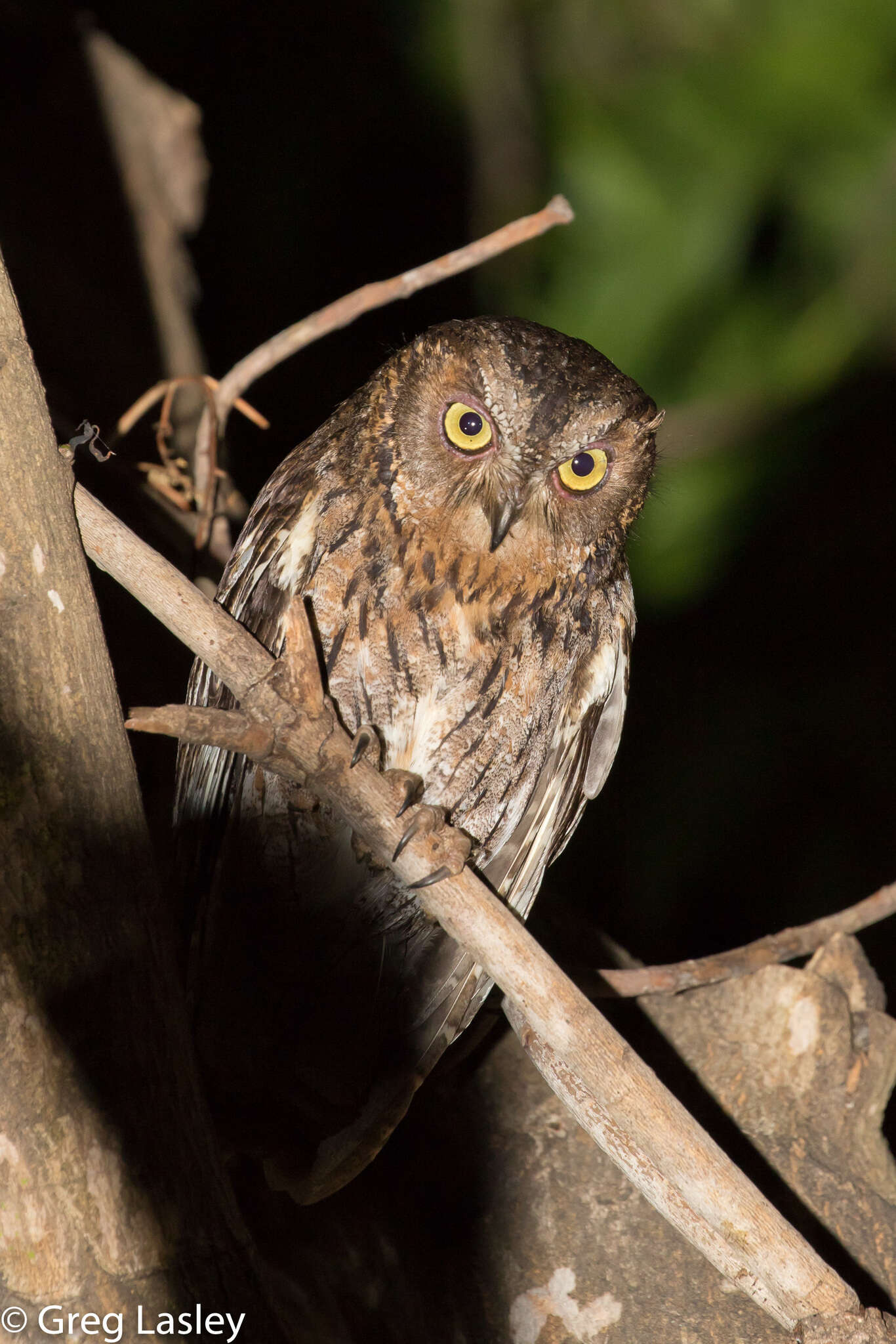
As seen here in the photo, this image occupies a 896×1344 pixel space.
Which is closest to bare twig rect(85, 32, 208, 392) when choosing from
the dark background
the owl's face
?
the dark background

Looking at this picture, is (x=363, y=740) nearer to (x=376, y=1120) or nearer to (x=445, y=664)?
(x=445, y=664)

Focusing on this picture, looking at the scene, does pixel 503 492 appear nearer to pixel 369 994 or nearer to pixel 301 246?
pixel 369 994

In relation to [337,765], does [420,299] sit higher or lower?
higher

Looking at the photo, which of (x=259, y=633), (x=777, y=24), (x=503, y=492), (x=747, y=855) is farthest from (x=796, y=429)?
(x=259, y=633)

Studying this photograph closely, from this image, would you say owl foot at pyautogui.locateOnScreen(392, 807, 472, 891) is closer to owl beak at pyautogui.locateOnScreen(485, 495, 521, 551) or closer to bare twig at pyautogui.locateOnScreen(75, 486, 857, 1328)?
bare twig at pyautogui.locateOnScreen(75, 486, 857, 1328)

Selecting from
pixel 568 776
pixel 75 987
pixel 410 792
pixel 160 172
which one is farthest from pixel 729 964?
pixel 160 172

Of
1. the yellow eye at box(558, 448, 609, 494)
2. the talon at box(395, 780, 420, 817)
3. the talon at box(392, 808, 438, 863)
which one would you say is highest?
→ the yellow eye at box(558, 448, 609, 494)

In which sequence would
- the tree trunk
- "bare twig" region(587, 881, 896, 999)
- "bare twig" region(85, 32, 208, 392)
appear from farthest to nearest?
"bare twig" region(85, 32, 208, 392) → "bare twig" region(587, 881, 896, 999) → the tree trunk

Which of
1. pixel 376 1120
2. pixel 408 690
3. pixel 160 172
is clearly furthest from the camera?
pixel 160 172
